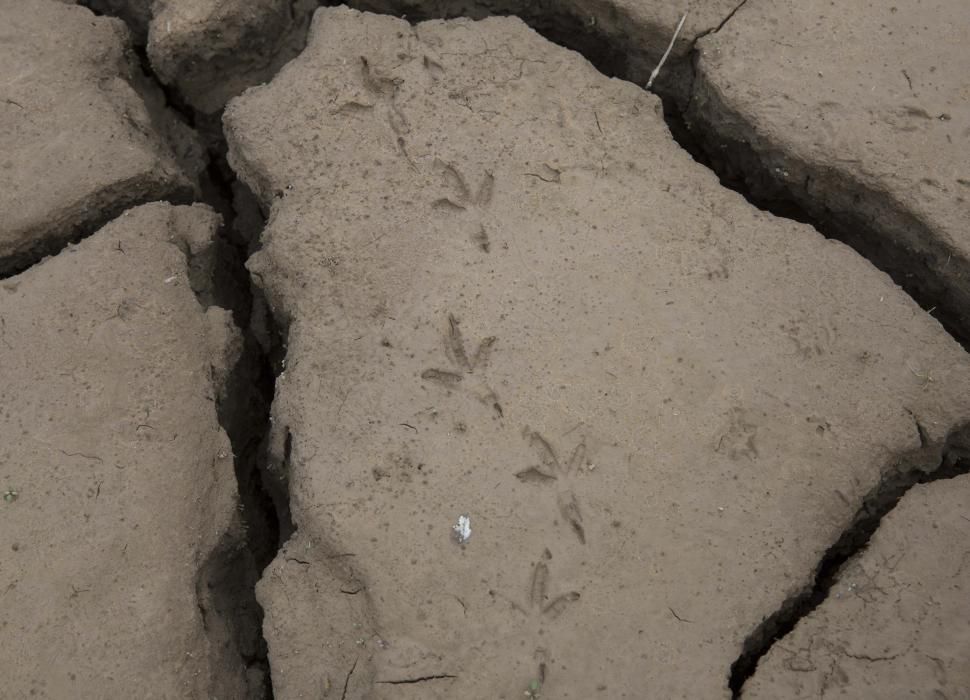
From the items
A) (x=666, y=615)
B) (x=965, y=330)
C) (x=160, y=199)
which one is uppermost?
(x=965, y=330)

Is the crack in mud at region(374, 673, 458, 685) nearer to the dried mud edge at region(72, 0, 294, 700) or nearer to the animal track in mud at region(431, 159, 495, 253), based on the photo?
the dried mud edge at region(72, 0, 294, 700)

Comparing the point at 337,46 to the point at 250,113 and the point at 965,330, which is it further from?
the point at 965,330

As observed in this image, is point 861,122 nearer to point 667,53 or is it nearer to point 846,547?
point 667,53

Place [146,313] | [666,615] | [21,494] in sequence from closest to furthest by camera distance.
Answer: [666,615] < [21,494] < [146,313]

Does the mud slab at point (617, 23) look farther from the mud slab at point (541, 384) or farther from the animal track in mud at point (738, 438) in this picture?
the animal track in mud at point (738, 438)

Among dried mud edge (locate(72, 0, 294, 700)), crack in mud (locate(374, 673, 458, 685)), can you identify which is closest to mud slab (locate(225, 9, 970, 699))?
crack in mud (locate(374, 673, 458, 685))

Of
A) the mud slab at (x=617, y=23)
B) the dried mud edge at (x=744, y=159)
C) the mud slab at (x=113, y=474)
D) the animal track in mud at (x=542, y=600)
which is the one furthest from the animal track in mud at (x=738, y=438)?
the mud slab at (x=113, y=474)

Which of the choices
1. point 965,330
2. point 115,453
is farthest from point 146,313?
point 965,330
